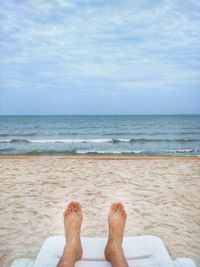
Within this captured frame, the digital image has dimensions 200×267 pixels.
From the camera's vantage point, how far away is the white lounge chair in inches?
53.4

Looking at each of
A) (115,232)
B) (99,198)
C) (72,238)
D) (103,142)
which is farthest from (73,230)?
(103,142)

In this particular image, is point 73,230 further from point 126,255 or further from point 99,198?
point 99,198

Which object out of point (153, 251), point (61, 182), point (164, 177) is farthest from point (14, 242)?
point (164, 177)

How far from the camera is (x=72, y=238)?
4.83 feet

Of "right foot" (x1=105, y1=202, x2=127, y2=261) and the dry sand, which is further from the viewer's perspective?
the dry sand

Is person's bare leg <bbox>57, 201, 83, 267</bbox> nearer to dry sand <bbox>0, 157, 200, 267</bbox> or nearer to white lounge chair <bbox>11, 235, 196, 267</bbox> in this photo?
white lounge chair <bbox>11, 235, 196, 267</bbox>

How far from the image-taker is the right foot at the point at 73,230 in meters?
1.38

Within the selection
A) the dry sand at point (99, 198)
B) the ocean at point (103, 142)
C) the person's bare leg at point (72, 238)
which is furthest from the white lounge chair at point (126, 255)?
the ocean at point (103, 142)

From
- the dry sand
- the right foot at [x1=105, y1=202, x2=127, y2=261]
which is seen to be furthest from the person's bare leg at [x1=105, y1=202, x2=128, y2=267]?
the dry sand

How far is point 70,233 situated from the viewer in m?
1.52

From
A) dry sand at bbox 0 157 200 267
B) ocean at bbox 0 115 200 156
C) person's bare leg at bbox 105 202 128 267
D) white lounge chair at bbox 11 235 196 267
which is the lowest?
ocean at bbox 0 115 200 156

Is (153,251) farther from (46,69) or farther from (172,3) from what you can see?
(46,69)

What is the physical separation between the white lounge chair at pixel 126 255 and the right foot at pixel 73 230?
5 cm

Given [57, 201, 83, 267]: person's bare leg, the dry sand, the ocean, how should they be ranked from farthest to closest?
the ocean, the dry sand, [57, 201, 83, 267]: person's bare leg
